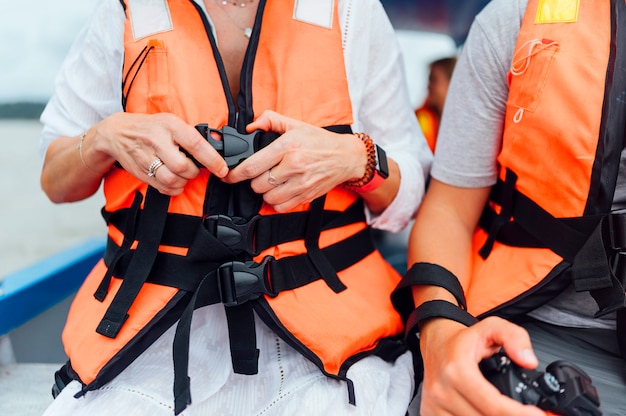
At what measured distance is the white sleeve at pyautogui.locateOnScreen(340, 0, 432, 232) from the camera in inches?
47.7

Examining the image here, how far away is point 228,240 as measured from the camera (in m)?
1.02

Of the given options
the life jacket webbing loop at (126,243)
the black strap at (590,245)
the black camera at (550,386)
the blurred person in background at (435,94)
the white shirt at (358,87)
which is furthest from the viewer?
the blurred person in background at (435,94)

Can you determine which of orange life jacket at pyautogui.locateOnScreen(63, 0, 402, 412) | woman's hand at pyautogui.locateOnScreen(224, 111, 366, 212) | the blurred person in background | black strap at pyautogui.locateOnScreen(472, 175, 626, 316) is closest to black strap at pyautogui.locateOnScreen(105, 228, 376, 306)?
orange life jacket at pyautogui.locateOnScreen(63, 0, 402, 412)

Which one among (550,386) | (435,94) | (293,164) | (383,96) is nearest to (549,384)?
(550,386)

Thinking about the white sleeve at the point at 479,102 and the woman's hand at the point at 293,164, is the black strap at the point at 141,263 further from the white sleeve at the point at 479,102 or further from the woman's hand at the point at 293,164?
the white sleeve at the point at 479,102

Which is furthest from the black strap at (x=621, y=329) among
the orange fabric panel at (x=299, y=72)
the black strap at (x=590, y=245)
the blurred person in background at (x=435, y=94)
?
the blurred person in background at (x=435, y=94)

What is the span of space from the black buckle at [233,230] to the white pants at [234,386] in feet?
0.55

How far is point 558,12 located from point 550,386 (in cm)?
69

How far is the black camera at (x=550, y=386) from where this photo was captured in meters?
0.69

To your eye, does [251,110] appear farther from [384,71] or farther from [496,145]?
[496,145]

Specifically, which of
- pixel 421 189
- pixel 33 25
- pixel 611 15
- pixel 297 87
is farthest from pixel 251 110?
pixel 33 25

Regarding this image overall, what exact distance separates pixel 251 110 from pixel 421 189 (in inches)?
17.5

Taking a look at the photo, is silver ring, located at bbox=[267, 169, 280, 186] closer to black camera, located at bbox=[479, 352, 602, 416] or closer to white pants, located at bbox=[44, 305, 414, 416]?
white pants, located at bbox=[44, 305, 414, 416]

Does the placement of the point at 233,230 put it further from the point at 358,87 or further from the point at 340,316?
the point at 358,87
